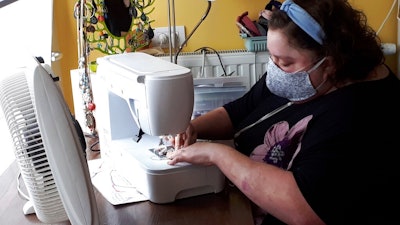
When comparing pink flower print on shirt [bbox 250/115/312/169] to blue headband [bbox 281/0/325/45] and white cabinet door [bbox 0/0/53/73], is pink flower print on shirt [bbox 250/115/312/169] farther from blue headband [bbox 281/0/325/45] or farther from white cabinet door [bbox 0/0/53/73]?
white cabinet door [bbox 0/0/53/73]

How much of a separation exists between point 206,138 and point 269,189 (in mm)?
467

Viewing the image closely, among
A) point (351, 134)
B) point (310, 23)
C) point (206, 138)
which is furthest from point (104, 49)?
point (351, 134)

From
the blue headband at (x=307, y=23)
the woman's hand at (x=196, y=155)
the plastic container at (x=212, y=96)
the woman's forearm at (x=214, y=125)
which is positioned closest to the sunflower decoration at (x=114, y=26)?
the plastic container at (x=212, y=96)

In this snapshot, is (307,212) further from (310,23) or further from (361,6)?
(361,6)

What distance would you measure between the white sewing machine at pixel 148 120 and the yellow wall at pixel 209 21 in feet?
3.24

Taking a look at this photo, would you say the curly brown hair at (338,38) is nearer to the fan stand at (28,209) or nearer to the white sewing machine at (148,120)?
the white sewing machine at (148,120)

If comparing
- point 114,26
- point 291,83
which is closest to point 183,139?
point 291,83

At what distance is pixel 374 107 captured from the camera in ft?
3.86

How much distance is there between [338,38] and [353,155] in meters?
0.30

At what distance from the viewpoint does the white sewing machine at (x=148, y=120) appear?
120 centimetres

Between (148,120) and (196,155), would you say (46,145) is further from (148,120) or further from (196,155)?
(196,155)

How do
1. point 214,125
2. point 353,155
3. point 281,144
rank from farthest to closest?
point 214,125 → point 281,144 → point 353,155

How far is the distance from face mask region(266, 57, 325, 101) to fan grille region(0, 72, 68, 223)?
2.09 ft

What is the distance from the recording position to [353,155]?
1128mm
